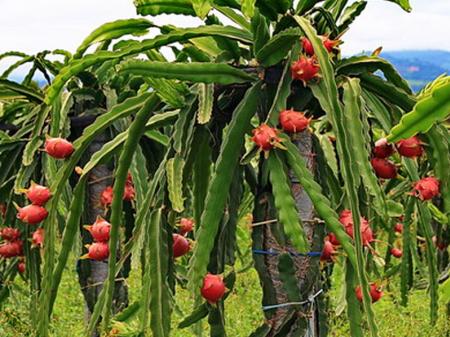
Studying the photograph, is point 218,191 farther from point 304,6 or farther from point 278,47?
point 304,6

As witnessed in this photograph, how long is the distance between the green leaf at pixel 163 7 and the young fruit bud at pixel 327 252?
58 centimetres

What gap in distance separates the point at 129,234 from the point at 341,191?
0.96 meters

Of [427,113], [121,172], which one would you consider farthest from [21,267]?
[427,113]

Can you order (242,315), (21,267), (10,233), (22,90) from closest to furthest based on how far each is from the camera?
(22,90)
(10,233)
(21,267)
(242,315)

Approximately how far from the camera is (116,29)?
72.6 inches

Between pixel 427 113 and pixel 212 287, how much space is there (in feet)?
2.50

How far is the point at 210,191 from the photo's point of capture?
62.9 inches

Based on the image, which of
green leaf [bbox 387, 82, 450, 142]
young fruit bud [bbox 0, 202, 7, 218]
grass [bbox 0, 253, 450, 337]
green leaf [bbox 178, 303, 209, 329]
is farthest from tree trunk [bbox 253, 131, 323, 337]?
grass [bbox 0, 253, 450, 337]

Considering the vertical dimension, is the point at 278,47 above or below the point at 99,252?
above

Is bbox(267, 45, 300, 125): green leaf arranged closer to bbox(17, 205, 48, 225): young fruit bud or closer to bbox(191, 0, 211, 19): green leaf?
bbox(191, 0, 211, 19): green leaf

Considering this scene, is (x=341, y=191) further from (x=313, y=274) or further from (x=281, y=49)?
(x=281, y=49)

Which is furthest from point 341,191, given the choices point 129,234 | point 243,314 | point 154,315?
point 243,314

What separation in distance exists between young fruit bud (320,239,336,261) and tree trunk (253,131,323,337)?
0.11 ft

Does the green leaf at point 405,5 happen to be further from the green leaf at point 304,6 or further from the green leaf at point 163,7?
the green leaf at point 163,7
